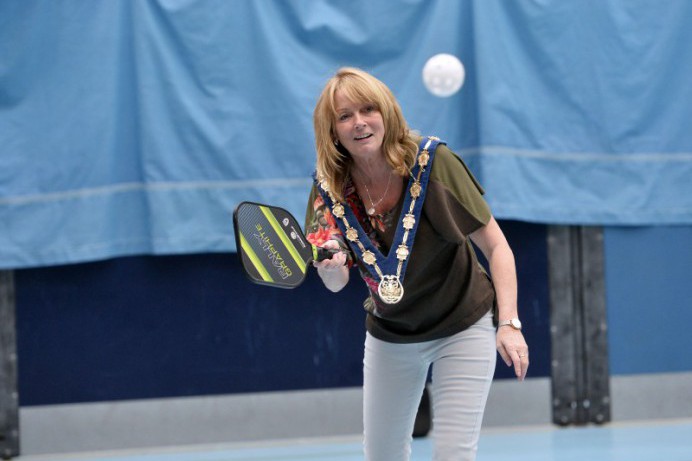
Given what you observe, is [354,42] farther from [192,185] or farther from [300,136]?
[192,185]

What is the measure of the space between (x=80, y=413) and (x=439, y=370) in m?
3.10

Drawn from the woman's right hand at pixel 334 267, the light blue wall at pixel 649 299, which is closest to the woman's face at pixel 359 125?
the woman's right hand at pixel 334 267

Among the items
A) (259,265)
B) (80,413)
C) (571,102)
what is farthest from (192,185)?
(259,265)

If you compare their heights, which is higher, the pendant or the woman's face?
the woman's face

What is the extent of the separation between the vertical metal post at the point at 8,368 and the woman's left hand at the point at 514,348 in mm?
3397

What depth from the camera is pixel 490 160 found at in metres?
5.40

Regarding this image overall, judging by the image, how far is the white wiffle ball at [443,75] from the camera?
17.3 feet

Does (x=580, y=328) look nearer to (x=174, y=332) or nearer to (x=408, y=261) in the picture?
(x=174, y=332)

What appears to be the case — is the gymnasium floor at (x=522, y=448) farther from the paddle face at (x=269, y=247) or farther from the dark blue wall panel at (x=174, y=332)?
the paddle face at (x=269, y=247)

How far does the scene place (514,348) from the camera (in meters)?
2.83

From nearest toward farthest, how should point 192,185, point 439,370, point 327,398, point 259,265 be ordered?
point 259,265 → point 439,370 → point 192,185 → point 327,398

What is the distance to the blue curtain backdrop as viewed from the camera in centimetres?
521

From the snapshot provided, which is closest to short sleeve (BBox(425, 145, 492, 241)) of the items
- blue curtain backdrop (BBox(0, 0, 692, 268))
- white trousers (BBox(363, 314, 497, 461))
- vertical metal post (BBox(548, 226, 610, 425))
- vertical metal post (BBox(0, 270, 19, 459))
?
white trousers (BBox(363, 314, 497, 461))

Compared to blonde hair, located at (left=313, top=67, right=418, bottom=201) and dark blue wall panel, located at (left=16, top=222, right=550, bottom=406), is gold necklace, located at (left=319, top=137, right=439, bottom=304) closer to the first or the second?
blonde hair, located at (left=313, top=67, right=418, bottom=201)
